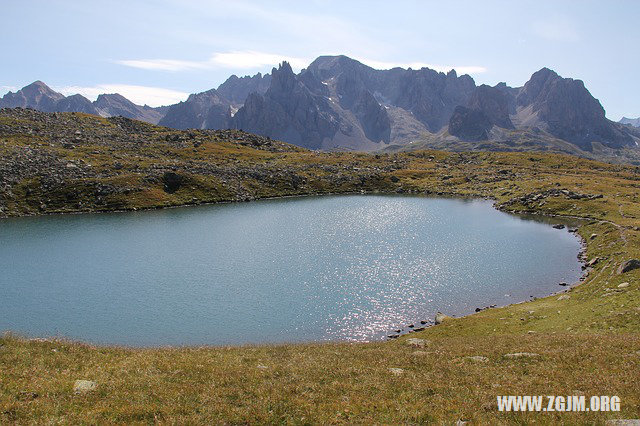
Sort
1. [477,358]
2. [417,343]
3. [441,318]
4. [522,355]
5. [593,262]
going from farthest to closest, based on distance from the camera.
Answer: [593,262]
[441,318]
[417,343]
[477,358]
[522,355]

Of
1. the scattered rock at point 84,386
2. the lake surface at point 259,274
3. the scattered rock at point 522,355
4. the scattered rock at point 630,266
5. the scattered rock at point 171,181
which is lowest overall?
the lake surface at point 259,274

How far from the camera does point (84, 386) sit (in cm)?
2119

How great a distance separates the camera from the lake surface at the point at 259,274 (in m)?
49.2

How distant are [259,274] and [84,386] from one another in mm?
46387

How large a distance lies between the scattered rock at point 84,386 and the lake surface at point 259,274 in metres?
23.8

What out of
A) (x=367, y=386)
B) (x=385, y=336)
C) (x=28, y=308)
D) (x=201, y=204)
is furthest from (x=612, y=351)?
(x=201, y=204)

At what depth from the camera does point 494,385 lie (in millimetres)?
21297

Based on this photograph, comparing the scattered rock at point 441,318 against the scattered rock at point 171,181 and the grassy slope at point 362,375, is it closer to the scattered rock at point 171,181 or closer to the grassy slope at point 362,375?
the grassy slope at point 362,375

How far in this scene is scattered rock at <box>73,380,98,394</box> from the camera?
20734 mm

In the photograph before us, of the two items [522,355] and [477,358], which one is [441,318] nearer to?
[477,358]

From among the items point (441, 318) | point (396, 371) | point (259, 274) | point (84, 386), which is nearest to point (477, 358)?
point (396, 371)

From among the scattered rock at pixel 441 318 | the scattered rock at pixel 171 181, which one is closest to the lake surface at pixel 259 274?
the scattered rock at pixel 441 318

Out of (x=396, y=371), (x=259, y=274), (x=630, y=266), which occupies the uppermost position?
(x=630, y=266)

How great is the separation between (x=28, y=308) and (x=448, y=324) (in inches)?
2185
